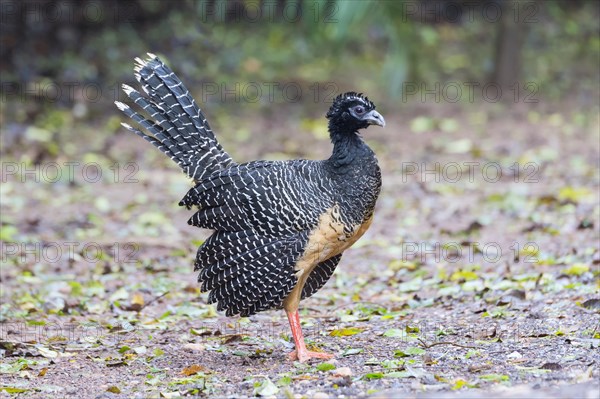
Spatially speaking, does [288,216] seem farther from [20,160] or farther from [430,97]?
[430,97]

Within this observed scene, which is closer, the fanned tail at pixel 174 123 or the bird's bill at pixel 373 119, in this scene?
the bird's bill at pixel 373 119

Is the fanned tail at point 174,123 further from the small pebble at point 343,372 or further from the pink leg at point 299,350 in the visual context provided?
the small pebble at point 343,372

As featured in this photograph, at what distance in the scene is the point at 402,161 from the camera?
1196 centimetres

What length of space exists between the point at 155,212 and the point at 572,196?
445 cm

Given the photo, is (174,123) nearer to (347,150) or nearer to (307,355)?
(347,150)

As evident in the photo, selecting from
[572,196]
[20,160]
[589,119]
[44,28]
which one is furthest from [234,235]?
[44,28]

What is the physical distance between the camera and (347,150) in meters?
5.77

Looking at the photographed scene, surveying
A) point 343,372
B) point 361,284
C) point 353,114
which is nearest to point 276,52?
point 361,284

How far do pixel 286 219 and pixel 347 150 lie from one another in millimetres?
626

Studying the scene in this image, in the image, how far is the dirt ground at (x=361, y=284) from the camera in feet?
16.7

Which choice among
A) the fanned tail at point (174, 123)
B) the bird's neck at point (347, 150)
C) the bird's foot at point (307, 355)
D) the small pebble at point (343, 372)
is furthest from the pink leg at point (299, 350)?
the fanned tail at point (174, 123)

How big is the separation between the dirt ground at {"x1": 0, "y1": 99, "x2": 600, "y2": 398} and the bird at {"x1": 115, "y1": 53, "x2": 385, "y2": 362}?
42 centimetres

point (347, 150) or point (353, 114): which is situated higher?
point (353, 114)

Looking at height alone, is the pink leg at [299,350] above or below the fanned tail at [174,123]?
below
